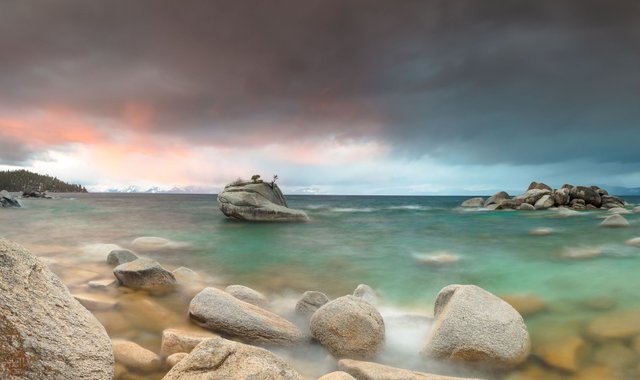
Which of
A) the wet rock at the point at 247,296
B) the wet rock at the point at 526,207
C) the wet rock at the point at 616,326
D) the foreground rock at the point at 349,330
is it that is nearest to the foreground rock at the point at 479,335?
the foreground rock at the point at 349,330

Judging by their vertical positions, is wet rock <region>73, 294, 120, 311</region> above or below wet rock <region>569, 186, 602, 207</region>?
below

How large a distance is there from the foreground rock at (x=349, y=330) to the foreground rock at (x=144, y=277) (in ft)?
17.5

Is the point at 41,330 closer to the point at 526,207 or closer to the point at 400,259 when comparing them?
the point at 400,259

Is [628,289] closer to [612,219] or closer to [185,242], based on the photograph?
[185,242]

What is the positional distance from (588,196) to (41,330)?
66895 millimetres

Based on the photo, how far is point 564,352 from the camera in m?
6.64

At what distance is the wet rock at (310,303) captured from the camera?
26.5 ft

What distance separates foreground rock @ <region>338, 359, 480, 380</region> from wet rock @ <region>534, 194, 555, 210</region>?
5587cm

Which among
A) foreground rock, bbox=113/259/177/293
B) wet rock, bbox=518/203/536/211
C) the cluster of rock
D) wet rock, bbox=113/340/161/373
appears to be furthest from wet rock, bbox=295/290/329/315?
the cluster of rock

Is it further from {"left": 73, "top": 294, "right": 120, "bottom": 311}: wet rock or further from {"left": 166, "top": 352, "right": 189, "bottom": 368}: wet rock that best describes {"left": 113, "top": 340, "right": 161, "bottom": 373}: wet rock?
{"left": 73, "top": 294, "right": 120, "bottom": 311}: wet rock

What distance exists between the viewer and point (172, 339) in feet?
19.7

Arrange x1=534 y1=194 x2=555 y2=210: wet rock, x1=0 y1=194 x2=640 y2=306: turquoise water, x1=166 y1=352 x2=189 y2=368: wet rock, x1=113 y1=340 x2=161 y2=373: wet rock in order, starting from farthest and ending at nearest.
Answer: x1=534 y1=194 x2=555 y2=210: wet rock → x1=0 y1=194 x2=640 y2=306: turquoise water → x1=166 y1=352 x2=189 y2=368: wet rock → x1=113 y1=340 x2=161 y2=373: wet rock

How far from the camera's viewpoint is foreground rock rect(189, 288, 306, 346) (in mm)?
6488

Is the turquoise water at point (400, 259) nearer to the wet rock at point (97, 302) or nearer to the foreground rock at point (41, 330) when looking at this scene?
the wet rock at point (97, 302)
